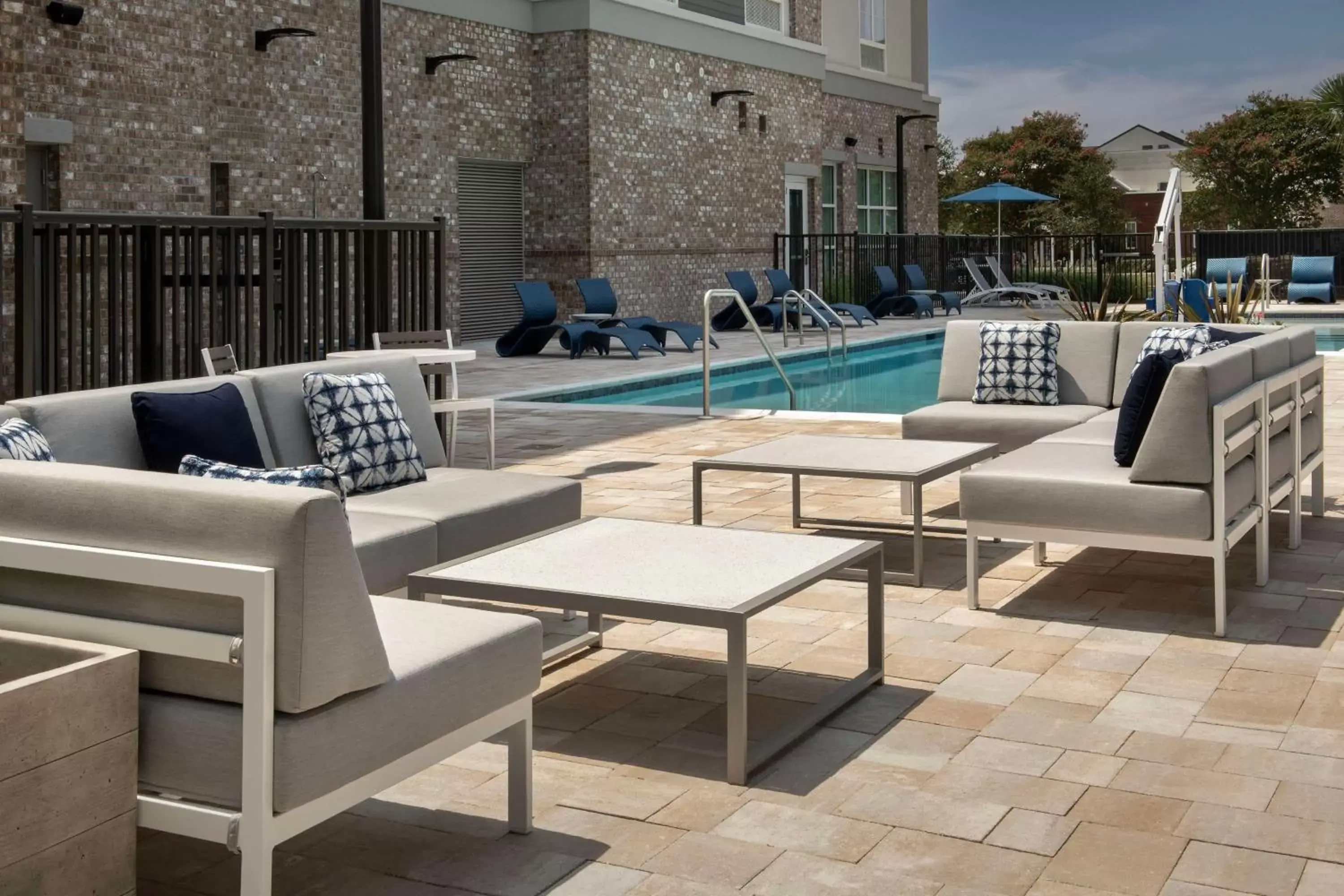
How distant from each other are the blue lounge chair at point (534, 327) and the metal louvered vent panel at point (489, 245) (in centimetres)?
149

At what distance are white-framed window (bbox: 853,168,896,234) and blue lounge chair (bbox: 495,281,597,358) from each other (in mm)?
11896

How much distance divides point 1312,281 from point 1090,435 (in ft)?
71.1

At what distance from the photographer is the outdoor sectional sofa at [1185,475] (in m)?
4.92

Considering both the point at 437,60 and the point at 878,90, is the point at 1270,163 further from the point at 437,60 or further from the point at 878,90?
the point at 437,60

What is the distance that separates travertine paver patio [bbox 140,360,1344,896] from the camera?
3082mm

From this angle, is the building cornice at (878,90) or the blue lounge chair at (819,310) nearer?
the blue lounge chair at (819,310)

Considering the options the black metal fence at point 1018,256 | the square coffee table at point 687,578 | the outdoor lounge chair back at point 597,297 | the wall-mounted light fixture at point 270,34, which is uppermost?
the wall-mounted light fixture at point 270,34

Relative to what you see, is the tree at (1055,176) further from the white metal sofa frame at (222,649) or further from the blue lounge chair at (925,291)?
the white metal sofa frame at (222,649)

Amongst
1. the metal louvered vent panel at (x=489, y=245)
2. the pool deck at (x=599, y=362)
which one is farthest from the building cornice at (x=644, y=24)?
the pool deck at (x=599, y=362)

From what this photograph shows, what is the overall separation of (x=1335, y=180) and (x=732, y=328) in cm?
2521

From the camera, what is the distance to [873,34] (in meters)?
29.3

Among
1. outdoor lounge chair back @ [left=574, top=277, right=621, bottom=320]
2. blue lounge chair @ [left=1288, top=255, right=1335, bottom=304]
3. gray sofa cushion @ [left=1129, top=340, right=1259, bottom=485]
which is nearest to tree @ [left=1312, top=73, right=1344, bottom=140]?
blue lounge chair @ [left=1288, top=255, right=1335, bottom=304]

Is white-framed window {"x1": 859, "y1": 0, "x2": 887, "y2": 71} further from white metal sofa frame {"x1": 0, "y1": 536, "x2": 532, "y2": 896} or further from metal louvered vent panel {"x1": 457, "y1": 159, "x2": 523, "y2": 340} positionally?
white metal sofa frame {"x1": 0, "y1": 536, "x2": 532, "y2": 896}

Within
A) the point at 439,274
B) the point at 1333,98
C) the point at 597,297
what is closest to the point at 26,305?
the point at 439,274
